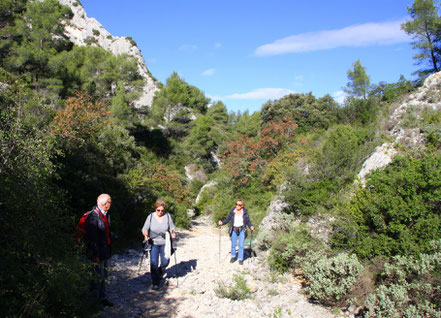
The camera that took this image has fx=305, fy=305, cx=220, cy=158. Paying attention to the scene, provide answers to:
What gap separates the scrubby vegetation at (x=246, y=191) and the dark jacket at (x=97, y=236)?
27 centimetres

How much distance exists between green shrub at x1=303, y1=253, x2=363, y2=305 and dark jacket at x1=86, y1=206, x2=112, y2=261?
3759 millimetres

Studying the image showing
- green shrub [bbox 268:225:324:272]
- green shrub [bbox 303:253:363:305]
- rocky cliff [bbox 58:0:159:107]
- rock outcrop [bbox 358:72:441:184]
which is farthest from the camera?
rocky cliff [bbox 58:0:159:107]

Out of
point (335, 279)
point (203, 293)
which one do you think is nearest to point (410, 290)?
point (335, 279)

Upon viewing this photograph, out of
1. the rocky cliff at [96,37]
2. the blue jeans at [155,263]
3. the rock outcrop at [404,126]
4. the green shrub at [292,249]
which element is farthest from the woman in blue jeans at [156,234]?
the rocky cliff at [96,37]

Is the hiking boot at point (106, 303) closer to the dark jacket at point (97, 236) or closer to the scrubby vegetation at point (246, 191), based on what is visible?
the scrubby vegetation at point (246, 191)

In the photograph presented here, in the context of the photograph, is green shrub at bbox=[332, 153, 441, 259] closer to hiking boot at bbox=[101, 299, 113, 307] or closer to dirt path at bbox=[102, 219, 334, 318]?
dirt path at bbox=[102, 219, 334, 318]

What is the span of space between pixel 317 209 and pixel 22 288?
8306mm

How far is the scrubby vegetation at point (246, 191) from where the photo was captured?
371 cm

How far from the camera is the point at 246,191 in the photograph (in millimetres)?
18391

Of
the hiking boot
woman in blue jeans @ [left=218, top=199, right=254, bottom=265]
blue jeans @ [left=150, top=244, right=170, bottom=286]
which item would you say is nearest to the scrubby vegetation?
the hiking boot

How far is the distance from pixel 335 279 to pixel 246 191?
12.9m

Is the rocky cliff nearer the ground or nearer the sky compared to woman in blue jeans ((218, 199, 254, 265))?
nearer the sky

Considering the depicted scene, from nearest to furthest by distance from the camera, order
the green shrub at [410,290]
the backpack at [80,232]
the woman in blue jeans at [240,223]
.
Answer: the green shrub at [410,290], the backpack at [80,232], the woman in blue jeans at [240,223]

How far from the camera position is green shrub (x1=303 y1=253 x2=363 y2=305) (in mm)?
5258
